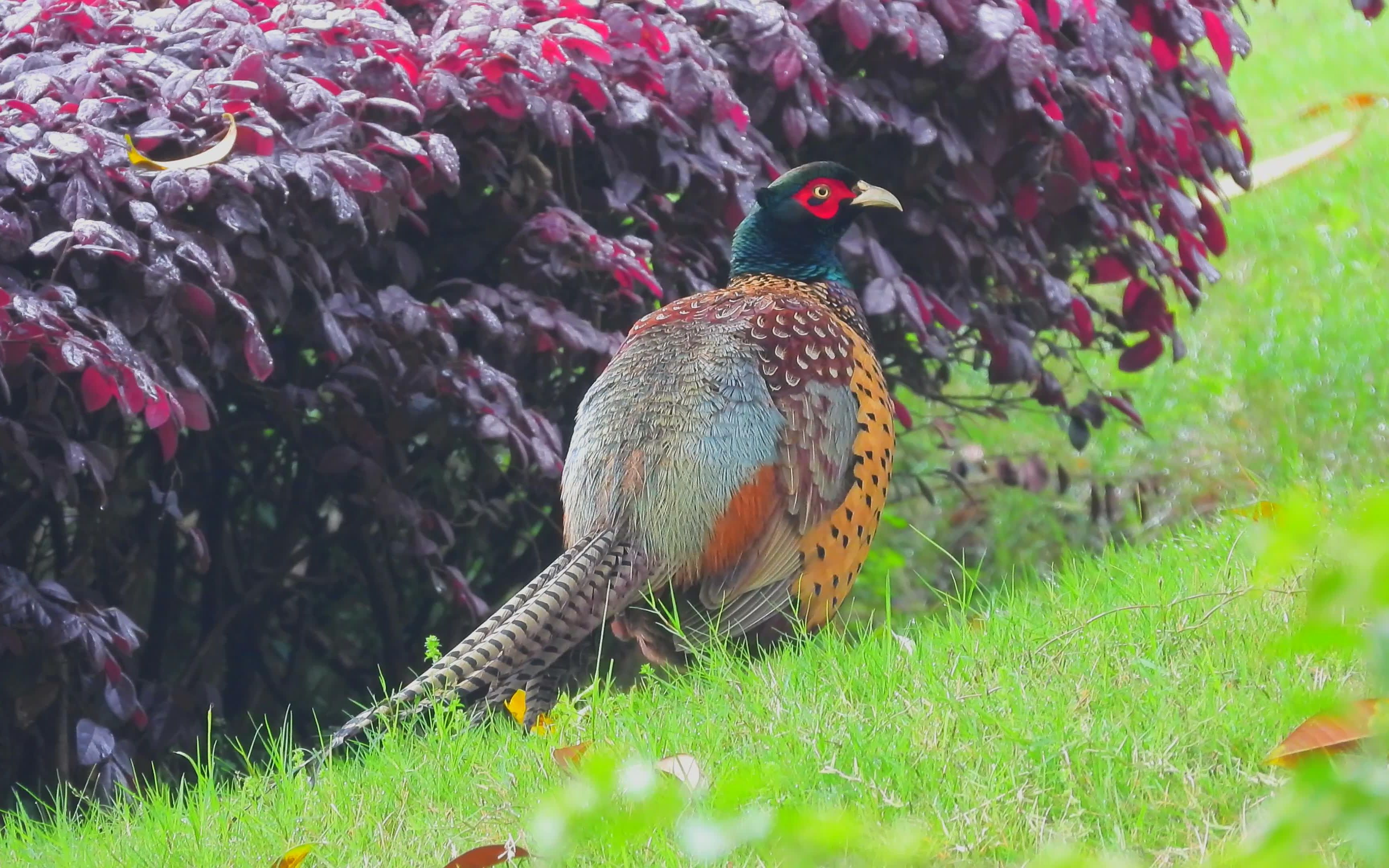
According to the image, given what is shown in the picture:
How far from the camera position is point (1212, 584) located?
12.4ft

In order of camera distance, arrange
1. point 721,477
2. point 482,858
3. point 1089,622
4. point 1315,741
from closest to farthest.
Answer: point 1315,741, point 482,858, point 1089,622, point 721,477

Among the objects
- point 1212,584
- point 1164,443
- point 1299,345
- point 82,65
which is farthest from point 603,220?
point 1299,345

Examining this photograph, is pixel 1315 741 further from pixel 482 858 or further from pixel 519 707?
pixel 519 707

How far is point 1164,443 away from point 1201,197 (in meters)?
1.96

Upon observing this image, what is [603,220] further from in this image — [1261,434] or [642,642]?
[1261,434]

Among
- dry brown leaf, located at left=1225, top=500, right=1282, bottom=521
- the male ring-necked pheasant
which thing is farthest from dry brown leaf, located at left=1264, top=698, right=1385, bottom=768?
the male ring-necked pheasant

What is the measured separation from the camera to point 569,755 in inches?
125

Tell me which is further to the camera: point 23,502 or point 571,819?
point 23,502

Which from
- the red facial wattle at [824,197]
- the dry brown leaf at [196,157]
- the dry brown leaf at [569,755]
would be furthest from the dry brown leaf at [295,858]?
the red facial wattle at [824,197]

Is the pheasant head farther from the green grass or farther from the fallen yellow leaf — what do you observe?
the fallen yellow leaf

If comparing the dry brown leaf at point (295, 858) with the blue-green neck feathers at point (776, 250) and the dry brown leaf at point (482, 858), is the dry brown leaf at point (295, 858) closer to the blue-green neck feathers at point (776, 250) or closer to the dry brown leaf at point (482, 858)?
the dry brown leaf at point (482, 858)

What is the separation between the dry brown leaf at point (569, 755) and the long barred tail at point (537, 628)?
0.41 meters

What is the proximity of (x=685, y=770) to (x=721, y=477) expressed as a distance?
122 centimetres

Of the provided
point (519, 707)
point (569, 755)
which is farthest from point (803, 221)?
point (569, 755)
